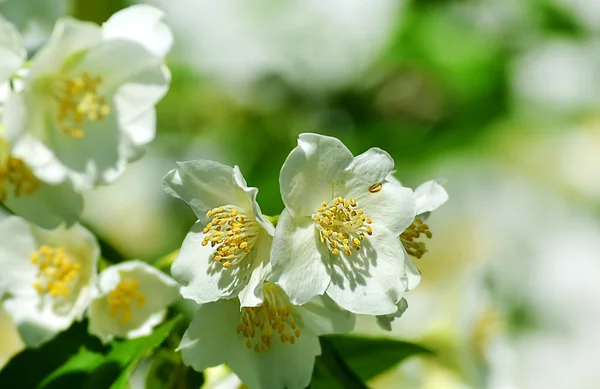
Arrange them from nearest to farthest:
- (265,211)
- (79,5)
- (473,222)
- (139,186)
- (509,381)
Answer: (509,381) → (265,211) → (79,5) → (139,186) → (473,222)

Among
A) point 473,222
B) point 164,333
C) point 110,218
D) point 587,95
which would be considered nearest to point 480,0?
point 587,95

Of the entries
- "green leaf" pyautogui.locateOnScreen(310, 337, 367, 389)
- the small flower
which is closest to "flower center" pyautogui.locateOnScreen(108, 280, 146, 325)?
the small flower

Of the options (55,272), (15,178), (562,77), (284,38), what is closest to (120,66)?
(15,178)

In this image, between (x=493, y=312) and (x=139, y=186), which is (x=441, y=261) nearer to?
(x=493, y=312)

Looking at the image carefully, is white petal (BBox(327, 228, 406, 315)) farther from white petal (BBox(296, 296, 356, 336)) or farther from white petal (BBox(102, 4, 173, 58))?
white petal (BBox(102, 4, 173, 58))

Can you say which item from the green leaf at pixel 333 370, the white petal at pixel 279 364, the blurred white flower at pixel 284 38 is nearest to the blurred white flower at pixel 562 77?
the blurred white flower at pixel 284 38

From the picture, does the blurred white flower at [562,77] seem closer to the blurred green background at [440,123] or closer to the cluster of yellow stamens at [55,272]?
the blurred green background at [440,123]
